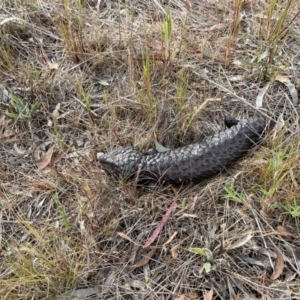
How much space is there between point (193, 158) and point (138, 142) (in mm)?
410

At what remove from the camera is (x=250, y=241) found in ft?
7.74

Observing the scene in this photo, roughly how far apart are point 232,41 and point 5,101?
170 centimetres

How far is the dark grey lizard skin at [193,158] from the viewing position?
261 centimetres

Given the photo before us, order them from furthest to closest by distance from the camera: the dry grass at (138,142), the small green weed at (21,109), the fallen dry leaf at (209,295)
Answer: the small green weed at (21,109), the dry grass at (138,142), the fallen dry leaf at (209,295)

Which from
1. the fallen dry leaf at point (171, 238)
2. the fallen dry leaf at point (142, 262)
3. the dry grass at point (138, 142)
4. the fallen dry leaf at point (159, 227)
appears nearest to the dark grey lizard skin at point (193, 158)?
the dry grass at point (138, 142)

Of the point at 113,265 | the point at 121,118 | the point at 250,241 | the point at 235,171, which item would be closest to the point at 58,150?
the point at 121,118

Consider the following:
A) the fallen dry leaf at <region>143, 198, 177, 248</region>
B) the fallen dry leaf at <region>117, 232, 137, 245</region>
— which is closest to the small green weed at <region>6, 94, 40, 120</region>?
the fallen dry leaf at <region>117, 232, 137, 245</region>

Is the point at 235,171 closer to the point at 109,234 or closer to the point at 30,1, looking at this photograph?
the point at 109,234

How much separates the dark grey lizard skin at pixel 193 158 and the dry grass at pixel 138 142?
0.07 metres

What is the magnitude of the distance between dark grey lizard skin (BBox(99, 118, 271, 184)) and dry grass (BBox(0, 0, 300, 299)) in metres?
0.07

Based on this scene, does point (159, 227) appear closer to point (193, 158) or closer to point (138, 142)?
point (193, 158)

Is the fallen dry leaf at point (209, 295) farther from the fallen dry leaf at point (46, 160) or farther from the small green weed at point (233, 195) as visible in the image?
the fallen dry leaf at point (46, 160)

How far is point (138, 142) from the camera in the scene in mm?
2832

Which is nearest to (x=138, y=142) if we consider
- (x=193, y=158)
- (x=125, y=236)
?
(x=193, y=158)
